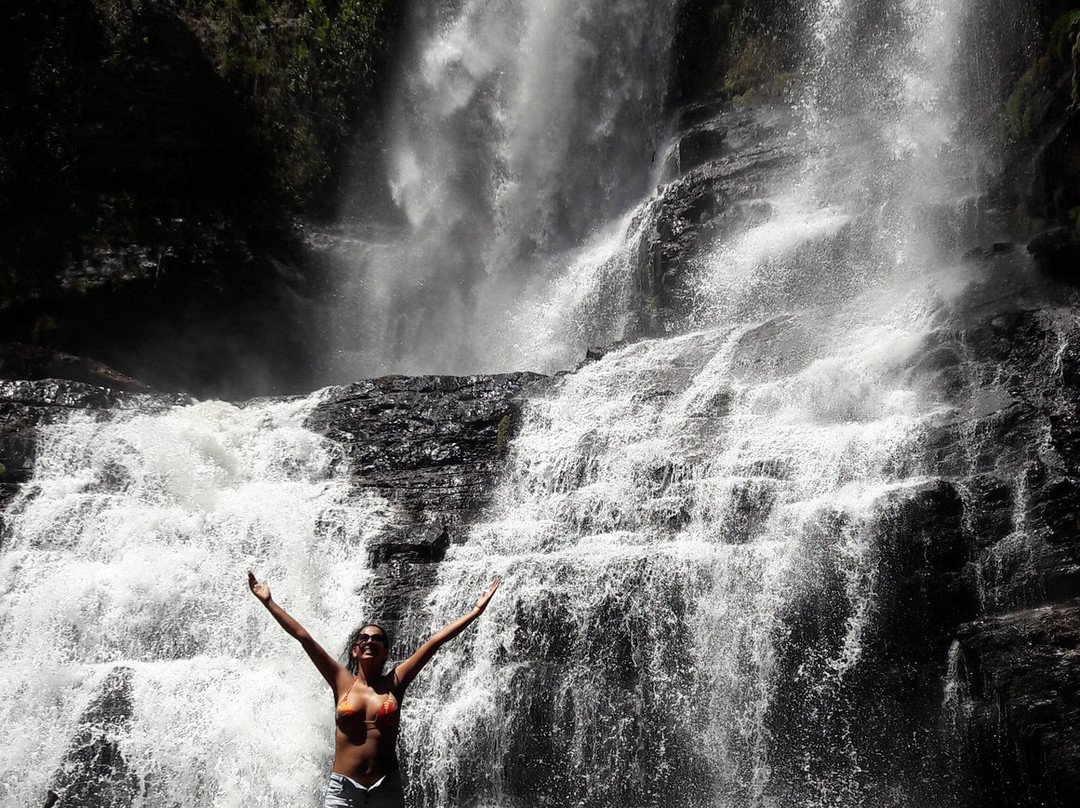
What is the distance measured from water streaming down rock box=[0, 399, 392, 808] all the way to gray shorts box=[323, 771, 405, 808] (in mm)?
4200

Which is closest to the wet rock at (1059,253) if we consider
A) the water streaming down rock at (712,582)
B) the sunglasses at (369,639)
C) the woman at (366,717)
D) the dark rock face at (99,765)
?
the water streaming down rock at (712,582)

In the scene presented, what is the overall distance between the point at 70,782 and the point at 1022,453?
8269 millimetres

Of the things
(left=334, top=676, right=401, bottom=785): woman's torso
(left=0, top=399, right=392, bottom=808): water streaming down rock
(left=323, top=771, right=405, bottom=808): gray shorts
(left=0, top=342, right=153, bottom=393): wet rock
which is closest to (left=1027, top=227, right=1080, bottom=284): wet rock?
(left=0, top=399, right=392, bottom=808): water streaming down rock

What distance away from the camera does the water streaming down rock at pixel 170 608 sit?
307 inches

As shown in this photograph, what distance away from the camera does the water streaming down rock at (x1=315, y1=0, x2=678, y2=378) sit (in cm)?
1959

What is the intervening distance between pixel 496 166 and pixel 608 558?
A: 567 inches

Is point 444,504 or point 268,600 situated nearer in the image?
point 268,600

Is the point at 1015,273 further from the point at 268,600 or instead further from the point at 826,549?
the point at 268,600

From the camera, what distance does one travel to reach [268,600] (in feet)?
13.1

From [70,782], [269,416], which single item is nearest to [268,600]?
[70,782]

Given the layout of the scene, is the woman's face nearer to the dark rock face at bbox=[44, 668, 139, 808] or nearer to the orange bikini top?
the orange bikini top

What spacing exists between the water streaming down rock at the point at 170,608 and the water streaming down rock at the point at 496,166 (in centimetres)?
759

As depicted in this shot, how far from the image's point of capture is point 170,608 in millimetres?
9219

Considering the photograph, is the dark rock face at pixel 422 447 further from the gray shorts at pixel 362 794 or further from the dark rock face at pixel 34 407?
the gray shorts at pixel 362 794
